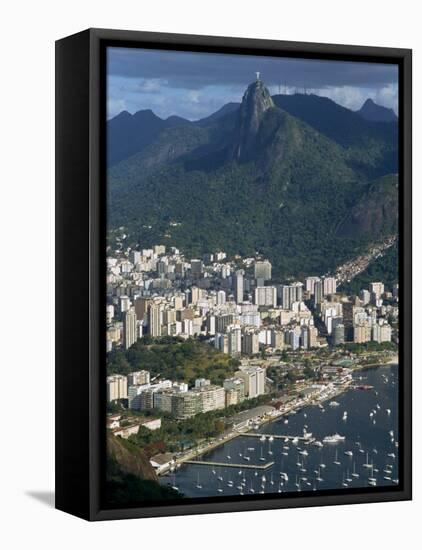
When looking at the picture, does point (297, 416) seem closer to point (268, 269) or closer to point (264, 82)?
point (268, 269)

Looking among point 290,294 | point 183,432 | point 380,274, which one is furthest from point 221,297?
point 380,274

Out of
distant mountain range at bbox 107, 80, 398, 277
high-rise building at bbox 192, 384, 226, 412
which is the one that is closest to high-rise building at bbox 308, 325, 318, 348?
distant mountain range at bbox 107, 80, 398, 277

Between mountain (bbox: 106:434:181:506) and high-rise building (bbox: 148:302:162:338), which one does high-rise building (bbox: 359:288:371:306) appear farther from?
mountain (bbox: 106:434:181:506)

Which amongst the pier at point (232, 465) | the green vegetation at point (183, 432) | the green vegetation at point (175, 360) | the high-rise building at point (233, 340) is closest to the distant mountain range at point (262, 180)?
the high-rise building at point (233, 340)

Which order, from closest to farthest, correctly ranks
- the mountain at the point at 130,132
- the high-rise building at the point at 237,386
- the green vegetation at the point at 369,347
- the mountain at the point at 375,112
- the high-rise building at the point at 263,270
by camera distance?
the mountain at the point at 130,132 → the high-rise building at the point at 237,386 → the high-rise building at the point at 263,270 → the green vegetation at the point at 369,347 → the mountain at the point at 375,112

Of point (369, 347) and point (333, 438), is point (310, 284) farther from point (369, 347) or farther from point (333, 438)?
point (333, 438)

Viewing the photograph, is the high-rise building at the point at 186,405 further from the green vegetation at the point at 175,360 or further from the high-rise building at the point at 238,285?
the high-rise building at the point at 238,285

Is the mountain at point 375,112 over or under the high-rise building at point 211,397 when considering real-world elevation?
over
